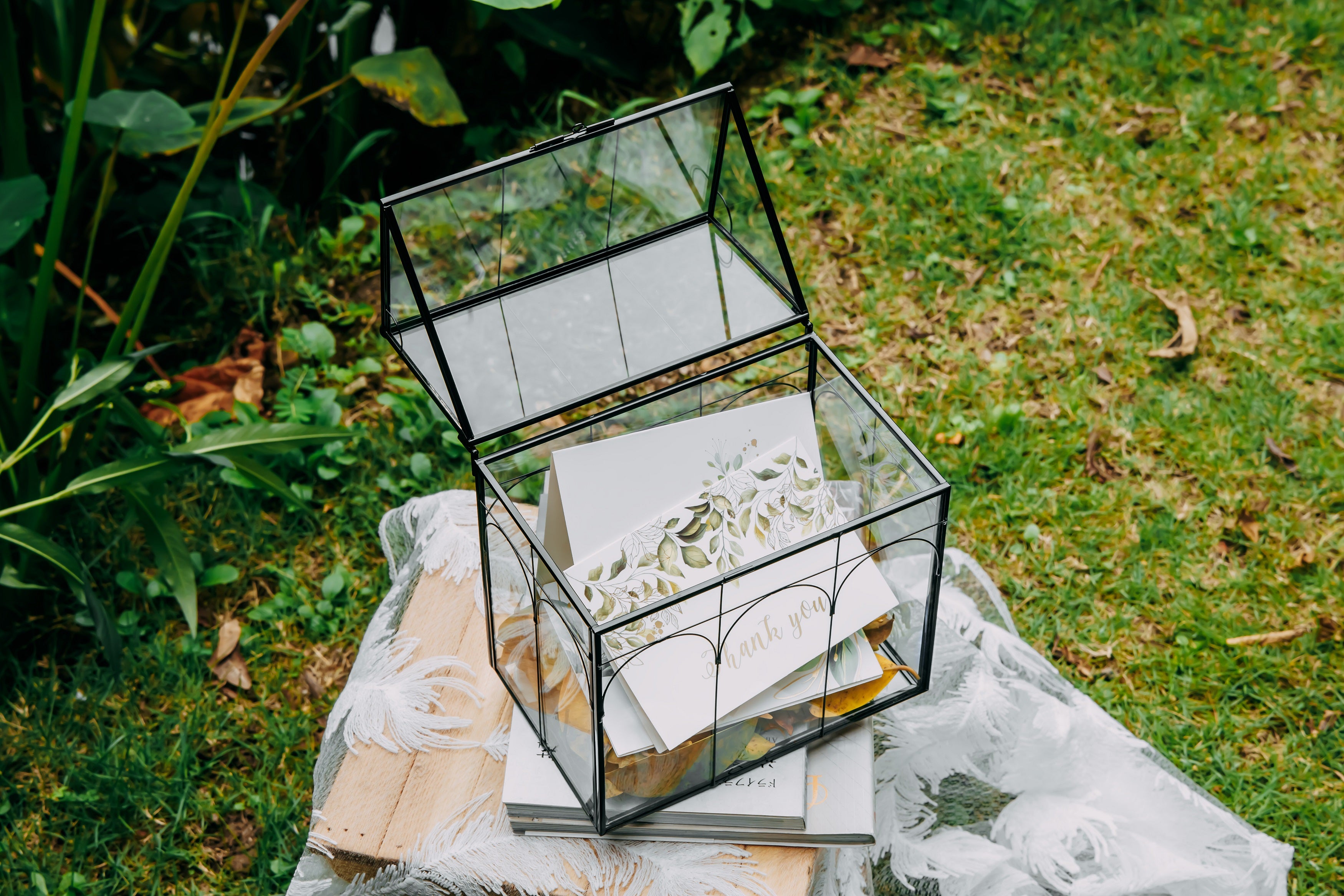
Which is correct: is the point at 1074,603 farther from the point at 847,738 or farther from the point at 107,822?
the point at 107,822

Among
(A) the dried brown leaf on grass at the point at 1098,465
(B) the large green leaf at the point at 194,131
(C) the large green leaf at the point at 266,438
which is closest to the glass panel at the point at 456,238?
(C) the large green leaf at the point at 266,438

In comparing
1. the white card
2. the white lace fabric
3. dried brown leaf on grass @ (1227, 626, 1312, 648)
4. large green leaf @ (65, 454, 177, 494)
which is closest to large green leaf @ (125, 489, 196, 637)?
large green leaf @ (65, 454, 177, 494)

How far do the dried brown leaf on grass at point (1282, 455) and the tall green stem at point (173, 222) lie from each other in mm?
1616

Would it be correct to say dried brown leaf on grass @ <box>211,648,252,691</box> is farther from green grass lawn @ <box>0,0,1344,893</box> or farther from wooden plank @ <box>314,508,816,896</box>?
wooden plank @ <box>314,508,816,896</box>

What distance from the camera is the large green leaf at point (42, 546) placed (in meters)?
1.41

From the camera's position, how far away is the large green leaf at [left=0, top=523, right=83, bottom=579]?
4.63 feet

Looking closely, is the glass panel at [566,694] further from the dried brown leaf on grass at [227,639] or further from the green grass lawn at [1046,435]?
the dried brown leaf on grass at [227,639]

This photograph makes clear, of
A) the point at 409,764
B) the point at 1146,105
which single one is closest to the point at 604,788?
the point at 409,764

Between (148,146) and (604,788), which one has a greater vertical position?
(148,146)

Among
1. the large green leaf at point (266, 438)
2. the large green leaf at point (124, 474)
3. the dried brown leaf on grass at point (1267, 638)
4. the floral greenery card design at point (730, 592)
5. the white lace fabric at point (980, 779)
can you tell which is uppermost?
the floral greenery card design at point (730, 592)

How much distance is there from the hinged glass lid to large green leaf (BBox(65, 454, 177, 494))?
0.68 metres

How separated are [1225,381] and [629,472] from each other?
134 centimetres

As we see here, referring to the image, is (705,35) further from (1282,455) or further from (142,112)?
(1282,455)

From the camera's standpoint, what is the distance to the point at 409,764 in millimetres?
1154
